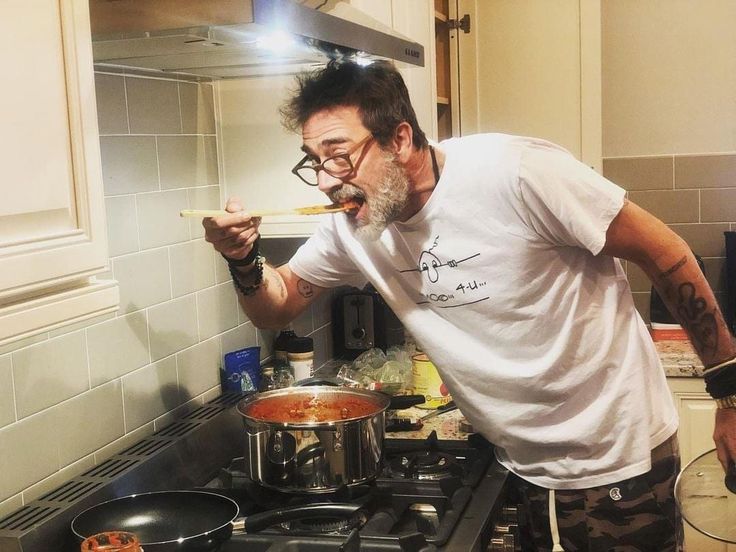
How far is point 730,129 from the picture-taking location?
11.1ft

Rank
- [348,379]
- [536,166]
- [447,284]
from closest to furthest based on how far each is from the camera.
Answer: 1. [536,166]
2. [447,284]
3. [348,379]

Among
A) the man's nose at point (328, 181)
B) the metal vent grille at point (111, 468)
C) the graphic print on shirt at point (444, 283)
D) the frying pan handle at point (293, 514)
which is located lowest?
the frying pan handle at point (293, 514)

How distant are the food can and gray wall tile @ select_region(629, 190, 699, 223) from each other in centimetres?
128

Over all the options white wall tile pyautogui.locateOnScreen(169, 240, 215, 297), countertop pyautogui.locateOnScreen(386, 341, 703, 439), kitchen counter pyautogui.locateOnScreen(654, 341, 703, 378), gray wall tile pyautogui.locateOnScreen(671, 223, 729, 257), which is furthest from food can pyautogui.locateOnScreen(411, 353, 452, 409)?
gray wall tile pyautogui.locateOnScreen(671, 223, 729, 257)

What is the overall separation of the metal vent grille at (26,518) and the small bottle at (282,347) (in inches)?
39.5

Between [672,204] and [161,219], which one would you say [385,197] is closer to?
[161,219]

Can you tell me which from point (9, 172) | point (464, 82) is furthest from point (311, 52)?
point (464, 82)

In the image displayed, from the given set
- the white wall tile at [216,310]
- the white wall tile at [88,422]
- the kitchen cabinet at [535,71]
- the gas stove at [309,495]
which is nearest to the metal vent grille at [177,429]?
the gas stove at [309,495]

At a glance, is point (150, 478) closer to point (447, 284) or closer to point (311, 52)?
point (447, 284)

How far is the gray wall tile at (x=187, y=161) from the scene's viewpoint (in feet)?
6.83

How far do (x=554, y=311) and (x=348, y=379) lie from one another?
3.17 ft

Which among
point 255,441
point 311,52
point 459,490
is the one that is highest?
point 311,52

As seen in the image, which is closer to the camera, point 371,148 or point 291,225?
point 371,148

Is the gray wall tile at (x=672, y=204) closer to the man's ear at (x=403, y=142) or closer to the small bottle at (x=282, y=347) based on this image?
the small bottle at (x=282, y=347)
